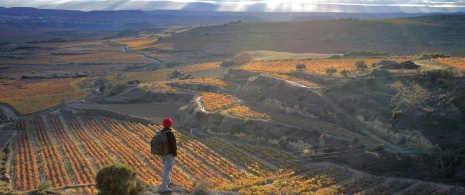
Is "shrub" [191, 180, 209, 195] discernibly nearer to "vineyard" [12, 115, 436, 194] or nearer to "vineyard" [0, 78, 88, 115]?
"vineyard" [12, 115, 436, 194]

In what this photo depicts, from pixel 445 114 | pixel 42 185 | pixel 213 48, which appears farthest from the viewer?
pixel 213 48

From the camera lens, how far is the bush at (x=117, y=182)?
14.6 metres

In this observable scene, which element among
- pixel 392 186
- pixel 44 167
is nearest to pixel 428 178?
pixel 392 186

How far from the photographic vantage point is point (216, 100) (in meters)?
47.2

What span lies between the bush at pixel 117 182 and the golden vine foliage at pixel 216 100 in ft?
91.6

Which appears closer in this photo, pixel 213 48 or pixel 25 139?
pixel 25 139

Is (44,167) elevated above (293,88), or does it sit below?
below

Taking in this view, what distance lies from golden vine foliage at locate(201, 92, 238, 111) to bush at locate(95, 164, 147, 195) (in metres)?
27.9

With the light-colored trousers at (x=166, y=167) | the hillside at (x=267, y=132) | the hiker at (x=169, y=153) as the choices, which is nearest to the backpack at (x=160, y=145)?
the hiker at (x=169, y=153)

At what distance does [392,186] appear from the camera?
2330 centimetres

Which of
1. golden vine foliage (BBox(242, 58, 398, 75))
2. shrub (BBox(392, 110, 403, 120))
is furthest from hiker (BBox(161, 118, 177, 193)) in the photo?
golden vine foliage (BBox(242, 58, 398, 75))

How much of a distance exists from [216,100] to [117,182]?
32.8 m

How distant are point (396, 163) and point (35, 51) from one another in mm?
152213

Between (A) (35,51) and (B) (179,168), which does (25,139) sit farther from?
(A) (35,51)
